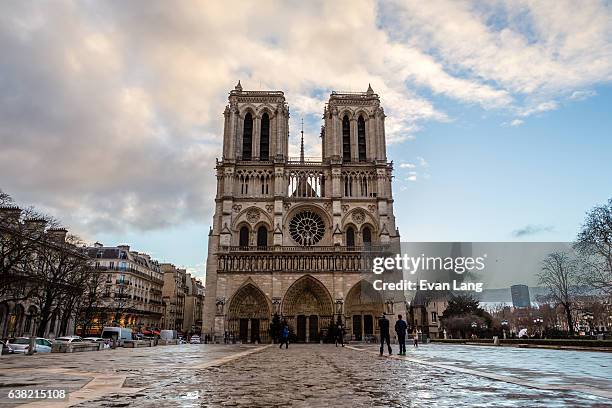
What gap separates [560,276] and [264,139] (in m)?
31.9

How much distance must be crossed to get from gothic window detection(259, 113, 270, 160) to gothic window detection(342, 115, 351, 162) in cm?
841

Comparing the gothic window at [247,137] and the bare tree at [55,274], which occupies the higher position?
the gothic window at [247,137]

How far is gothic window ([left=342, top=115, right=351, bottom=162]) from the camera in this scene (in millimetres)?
51281

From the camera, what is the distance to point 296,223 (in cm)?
4878

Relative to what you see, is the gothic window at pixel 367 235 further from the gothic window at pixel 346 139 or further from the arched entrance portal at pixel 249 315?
the arched entrance portal at pixel 249 315

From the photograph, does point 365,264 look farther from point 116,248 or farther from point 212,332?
point 116,248

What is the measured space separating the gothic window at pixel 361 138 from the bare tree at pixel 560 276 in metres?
20.9

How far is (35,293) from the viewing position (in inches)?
1159

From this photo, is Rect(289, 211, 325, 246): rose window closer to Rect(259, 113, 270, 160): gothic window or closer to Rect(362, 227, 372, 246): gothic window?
Rect(362, 227, 372, 246): gothic window

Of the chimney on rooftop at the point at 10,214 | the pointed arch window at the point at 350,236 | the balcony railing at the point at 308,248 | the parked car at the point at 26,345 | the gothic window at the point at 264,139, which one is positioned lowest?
the parked car at the point at 26,345

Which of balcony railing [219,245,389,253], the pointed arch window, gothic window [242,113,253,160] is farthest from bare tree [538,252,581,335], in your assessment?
gothic window [242,113,253,160]

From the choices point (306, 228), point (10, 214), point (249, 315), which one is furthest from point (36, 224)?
point (306, 228)

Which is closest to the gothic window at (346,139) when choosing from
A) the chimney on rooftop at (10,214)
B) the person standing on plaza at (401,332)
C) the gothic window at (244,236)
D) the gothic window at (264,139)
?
the gothic window at (264,139)

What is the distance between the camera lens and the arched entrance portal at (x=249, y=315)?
1745 inches
